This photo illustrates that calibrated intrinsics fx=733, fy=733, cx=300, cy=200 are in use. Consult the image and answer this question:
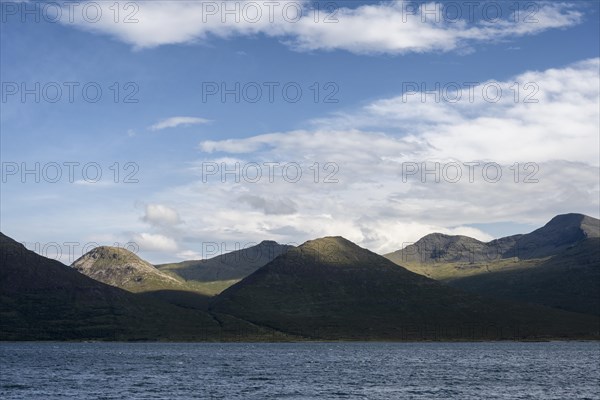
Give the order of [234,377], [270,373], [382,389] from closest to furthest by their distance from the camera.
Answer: [382,389], [234,377], [270,373]

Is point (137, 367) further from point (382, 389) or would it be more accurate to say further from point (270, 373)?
point (382, 389)

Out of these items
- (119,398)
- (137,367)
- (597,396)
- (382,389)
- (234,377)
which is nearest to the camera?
(119,398)

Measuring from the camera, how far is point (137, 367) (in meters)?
172

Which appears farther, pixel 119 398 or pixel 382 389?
pixel 382 389

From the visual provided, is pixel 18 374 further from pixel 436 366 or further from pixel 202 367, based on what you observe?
pixel 436 366

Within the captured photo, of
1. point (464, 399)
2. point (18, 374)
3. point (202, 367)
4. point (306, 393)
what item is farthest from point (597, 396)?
point (18, 374)

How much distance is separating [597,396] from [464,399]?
21443 mm

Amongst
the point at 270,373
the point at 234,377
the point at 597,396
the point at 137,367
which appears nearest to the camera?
the point at 597,396

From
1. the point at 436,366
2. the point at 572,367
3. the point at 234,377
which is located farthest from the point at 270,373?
the point at 572,367

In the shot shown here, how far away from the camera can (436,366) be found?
7131 inches

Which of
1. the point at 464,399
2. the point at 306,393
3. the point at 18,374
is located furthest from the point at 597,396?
the point at 18,374

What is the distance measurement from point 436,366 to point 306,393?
79.4 meters

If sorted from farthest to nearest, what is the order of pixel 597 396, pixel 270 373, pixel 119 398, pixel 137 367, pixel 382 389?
pixel 137 367 < pixel 270 373 < pixel 382 389 < pixel 597 396 < pixel 119 398

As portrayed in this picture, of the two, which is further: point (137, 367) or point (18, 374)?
point (137, 367)
